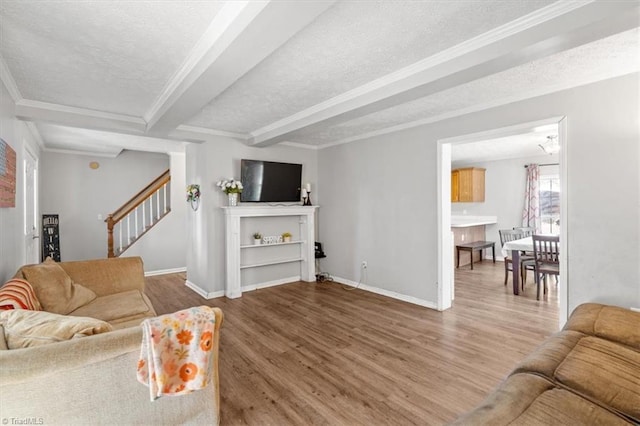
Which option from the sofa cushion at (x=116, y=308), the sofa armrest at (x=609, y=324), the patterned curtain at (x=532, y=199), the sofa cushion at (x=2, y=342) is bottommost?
the sofa cushion at (x=116, y=308)

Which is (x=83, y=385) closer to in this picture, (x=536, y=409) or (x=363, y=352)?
(x=536, y=409)

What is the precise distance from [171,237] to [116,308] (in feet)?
12.7

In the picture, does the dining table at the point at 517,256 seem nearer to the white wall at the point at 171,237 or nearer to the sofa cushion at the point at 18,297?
the sofa cushion at the point at 18,297

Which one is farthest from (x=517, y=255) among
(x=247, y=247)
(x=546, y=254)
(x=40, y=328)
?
(x=40, y=328)

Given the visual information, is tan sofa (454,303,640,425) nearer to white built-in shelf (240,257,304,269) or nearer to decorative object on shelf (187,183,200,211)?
white built-in shelf (240,257,304,269)

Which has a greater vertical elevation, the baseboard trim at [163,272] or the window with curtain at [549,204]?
the window with curtain at [549,204]

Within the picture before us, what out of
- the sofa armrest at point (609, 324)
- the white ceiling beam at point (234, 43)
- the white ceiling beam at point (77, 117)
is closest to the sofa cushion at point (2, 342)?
the white ceiling beam at point (234, 43)

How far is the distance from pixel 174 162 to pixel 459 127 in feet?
17.2

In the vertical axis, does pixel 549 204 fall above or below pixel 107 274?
above

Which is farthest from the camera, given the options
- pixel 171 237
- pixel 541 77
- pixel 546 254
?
pixel 171 237

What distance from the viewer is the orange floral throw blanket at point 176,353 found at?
4.43 feet

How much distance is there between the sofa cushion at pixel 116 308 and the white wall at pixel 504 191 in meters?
7.39

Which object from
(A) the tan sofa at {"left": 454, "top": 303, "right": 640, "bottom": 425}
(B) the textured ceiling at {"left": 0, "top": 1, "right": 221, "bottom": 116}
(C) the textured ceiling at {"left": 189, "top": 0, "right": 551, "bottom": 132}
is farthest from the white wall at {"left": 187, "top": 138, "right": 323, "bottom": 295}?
(A) the tan sofa at {"left": 454, "top": 303, "right": 640, "bottom": 425}

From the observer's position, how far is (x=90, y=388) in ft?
4.34
